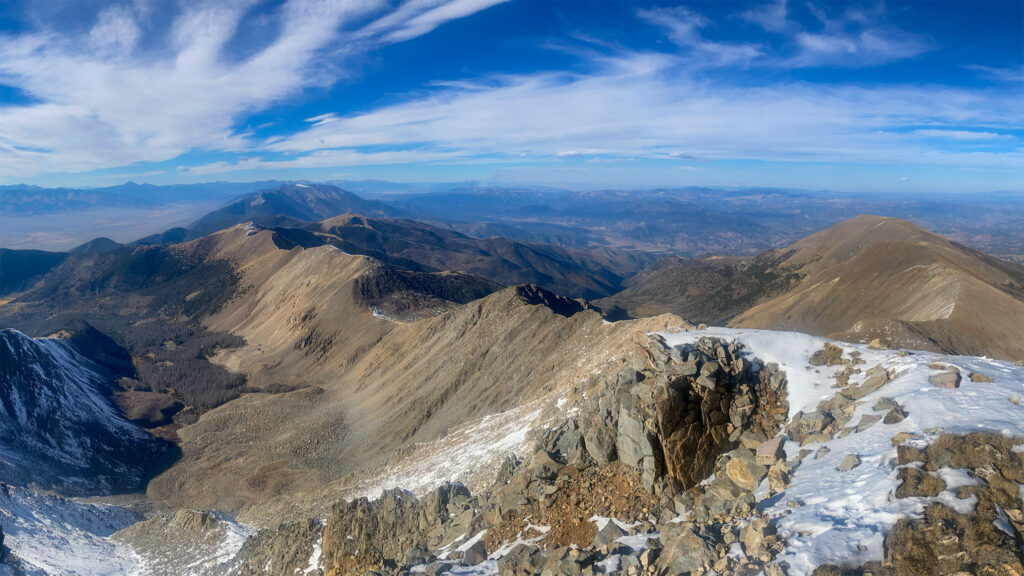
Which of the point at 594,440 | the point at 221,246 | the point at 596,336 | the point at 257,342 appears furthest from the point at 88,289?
the point at 594,440

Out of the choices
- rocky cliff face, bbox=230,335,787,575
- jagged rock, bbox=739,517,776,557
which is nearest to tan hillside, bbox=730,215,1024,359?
rocky cliff face, bbox=230,335,787,575

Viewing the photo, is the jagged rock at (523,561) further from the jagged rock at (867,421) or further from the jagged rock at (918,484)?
the jagged rock at (867,421)

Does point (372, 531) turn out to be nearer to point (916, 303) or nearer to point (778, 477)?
point (778, 477)

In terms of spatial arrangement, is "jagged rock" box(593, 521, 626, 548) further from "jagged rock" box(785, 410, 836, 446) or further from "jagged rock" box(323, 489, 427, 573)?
"jagged rock" box(323, 489, 427, 573)

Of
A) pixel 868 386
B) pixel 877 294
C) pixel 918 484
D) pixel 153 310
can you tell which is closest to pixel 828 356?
pixel 868 386

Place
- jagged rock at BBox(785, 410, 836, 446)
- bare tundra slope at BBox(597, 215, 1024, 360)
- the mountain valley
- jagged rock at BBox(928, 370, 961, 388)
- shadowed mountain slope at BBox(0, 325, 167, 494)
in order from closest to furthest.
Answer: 1. the mountain valley
2. jagged rock at BBox(928, 370, 961, 388)
3. jagged rock at BBox(785, 410, 836, 446)
4. shadowed mountain slope at BBox(0, 325, 167, 494)
5. bare tundra slope at BBox(597, 215, 1024, 360)
